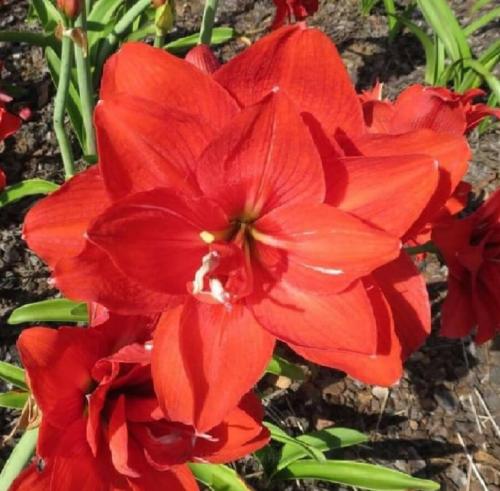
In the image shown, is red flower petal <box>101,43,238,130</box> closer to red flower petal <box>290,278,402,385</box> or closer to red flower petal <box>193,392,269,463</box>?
red flower petal <box>290,278,402,385</box>

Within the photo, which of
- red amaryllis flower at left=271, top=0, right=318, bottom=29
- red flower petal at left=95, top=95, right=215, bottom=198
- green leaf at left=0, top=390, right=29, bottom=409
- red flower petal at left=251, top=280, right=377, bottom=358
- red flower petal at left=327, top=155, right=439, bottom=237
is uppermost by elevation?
red flower petal at left=95, top=95, right=215, bottom=198

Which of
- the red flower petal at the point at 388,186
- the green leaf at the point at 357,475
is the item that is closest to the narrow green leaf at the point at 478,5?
the green leaf at the point at 357,475

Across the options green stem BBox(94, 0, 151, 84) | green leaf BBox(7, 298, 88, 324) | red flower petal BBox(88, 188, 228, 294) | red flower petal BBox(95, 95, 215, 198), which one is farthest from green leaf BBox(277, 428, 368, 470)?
green stem BBox(94, 0, 151, 84)

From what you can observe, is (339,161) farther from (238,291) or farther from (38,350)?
(38,350)

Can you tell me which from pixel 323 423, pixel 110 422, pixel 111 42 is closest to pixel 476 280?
pixel 110 422

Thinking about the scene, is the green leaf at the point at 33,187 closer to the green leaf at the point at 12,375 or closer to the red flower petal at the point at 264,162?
the green leaf at the point at 12,375

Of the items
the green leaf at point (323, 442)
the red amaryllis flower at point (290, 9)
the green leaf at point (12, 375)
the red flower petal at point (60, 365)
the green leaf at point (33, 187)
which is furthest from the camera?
the red amaryllis flower at point (290, 9)
